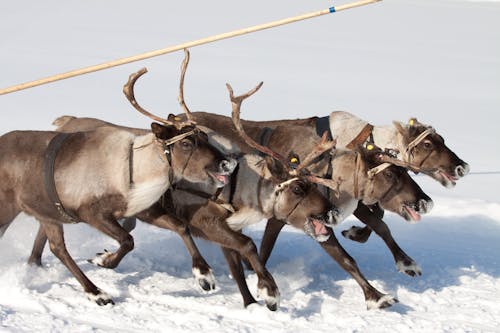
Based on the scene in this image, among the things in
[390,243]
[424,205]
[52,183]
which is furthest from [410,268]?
[52,183]

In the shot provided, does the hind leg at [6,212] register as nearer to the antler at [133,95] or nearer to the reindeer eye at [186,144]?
the antler at [133,95]

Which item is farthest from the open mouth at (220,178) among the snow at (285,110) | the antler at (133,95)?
the snow at (285,110)

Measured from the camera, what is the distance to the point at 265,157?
22.8ft

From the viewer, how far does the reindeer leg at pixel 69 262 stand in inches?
258

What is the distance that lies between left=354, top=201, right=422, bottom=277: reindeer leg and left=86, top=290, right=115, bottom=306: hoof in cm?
250

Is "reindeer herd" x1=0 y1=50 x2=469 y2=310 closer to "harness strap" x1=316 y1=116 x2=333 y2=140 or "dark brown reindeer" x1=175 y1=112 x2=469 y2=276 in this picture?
"dark brown reindeer" x1=175 y1=112 x2=469 y2=276

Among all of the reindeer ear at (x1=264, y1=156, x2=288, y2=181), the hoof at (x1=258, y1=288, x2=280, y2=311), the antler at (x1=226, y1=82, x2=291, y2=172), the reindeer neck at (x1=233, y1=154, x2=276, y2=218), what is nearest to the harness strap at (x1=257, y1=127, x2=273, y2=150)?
the antler at (x1=226, y1=82, x2=291, y2=172)

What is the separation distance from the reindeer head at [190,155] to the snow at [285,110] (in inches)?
39.4

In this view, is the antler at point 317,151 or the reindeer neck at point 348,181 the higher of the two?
the antler at point 317,151

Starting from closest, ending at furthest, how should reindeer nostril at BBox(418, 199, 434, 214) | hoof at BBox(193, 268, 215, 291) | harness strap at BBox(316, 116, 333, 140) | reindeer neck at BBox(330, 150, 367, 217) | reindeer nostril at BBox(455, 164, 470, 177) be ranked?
hoof at BBox(193, 268, 215, 291) → reindeer nostril at BBox(418, 199, 434, 214) → reindeer neck at BBox(330, 150, 367, 217) → reindeer nostril at BBox(455, 164, 470, 177) → harness strap at BBox(316, 116, 333, 140)

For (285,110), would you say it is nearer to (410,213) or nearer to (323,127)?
(323,127)

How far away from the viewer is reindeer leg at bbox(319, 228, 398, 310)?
6.86 meters

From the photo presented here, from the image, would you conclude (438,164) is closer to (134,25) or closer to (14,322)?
(14,322)

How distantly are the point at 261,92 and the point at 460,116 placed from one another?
12.6 feet
